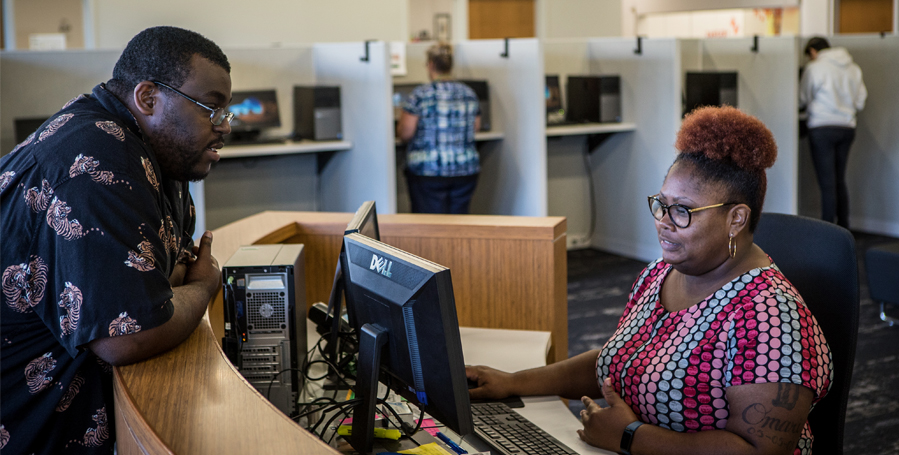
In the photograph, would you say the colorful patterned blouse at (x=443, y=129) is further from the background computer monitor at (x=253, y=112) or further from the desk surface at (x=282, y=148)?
the background computer monitor at (x=253, y=112)

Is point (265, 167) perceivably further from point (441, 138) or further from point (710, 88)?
point (710, 88)

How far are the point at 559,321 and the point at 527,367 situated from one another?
0.46 metres

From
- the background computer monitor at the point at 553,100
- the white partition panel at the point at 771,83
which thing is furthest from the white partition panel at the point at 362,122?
the white partition panel at the point at 771,83

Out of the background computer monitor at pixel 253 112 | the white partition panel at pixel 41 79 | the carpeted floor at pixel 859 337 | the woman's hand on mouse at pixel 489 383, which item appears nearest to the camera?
the woman's hand on mouse at pixel 489 383

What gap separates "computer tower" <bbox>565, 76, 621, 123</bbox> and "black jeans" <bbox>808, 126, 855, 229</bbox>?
1.49 metres

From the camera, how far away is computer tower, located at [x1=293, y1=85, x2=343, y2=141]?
170 inches

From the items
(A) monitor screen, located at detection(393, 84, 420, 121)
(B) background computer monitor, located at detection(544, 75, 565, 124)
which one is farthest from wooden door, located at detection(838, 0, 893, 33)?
(A) monitor screen, located at detection(393, 84, 420, 121)

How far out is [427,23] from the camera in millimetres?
10367

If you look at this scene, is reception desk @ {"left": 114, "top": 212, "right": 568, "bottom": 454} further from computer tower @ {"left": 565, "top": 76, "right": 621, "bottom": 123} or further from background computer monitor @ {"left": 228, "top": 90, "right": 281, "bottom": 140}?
computer tower @ {"left": 565, "top": 76, "right": 621, "bottom": 123}

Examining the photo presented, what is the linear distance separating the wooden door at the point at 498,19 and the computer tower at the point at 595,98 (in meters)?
4.00

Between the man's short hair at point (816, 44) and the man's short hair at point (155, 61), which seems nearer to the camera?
the man's short hair at point (155, 61)

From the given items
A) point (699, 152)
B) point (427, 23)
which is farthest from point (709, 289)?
point (427, 23)

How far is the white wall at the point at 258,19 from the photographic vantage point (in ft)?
18.2

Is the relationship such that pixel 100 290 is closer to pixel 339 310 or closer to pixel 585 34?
pixel 339 310
